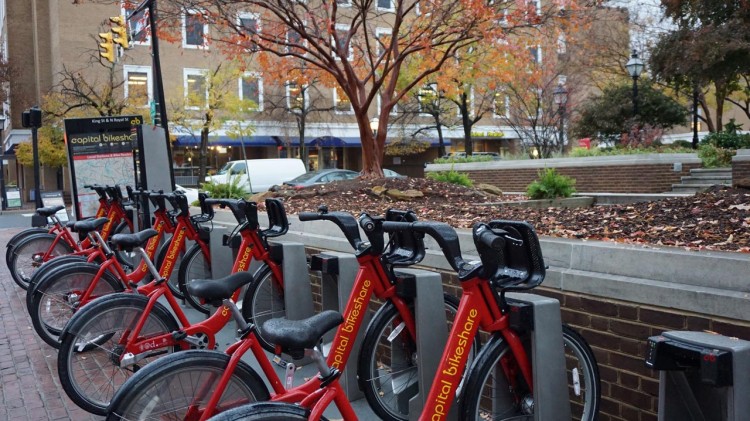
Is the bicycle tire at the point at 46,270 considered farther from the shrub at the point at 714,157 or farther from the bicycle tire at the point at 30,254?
the shrub at the point at 714,157

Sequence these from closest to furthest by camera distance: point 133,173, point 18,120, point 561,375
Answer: point 561,375 < point 133,173 < point 18,120

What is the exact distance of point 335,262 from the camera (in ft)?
15.6

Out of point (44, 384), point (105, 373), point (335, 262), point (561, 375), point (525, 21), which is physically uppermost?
point (525, 21)

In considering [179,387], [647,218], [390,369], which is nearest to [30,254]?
[390,369]

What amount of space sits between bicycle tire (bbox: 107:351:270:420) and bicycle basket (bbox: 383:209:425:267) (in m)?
1.17

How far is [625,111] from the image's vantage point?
27500 mm

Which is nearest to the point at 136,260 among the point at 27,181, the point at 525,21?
the point at 525,21

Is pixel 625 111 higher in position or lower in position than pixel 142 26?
lower

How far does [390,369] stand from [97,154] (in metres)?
8.97

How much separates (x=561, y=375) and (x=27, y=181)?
48.8m

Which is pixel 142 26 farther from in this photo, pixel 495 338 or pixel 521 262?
pixel 495 338

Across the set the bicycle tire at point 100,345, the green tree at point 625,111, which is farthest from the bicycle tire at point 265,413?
the green tree at point 625,111

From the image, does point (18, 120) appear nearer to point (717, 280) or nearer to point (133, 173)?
point (133, 173)

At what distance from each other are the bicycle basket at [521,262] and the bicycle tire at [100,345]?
221cm
